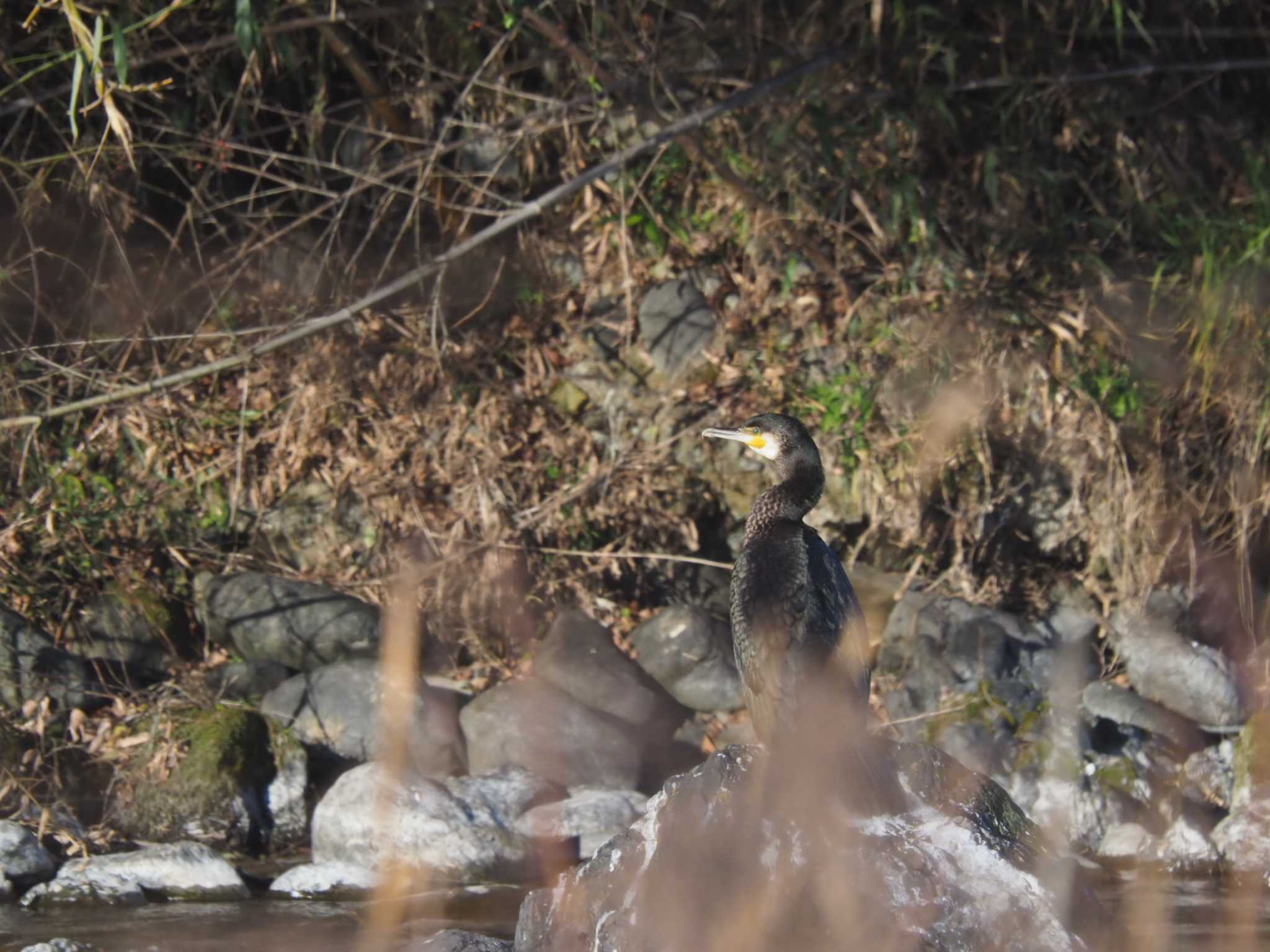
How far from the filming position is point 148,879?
163 inches

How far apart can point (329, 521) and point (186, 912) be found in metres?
2.17

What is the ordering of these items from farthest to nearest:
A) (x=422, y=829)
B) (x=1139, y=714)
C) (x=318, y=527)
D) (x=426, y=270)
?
(x=318, y=527) < (x=426, y=270) < (x=1139, y=714) < (x=422, y=829)

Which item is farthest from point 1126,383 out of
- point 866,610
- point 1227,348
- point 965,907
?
point 965,907

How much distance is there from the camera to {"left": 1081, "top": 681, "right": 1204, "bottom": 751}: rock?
5004 mm

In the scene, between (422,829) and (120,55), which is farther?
(422,829)

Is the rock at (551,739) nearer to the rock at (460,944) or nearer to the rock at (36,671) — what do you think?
the rock at (36,671)

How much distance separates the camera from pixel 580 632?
539 centimetres

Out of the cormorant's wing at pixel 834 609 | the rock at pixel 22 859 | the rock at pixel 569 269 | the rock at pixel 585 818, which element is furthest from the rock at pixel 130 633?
the cormorant's wing at pixel 834 609

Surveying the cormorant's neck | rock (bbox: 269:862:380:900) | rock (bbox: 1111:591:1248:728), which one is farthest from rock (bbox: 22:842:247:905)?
rock (bbox: 1111:591:1248:728)

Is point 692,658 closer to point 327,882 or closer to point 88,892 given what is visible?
point 327,882

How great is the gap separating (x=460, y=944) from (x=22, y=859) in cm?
185

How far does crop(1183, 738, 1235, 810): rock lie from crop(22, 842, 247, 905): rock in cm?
309

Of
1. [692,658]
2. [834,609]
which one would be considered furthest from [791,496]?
[692,658]

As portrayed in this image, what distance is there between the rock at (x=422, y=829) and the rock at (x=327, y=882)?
2.3 inches
